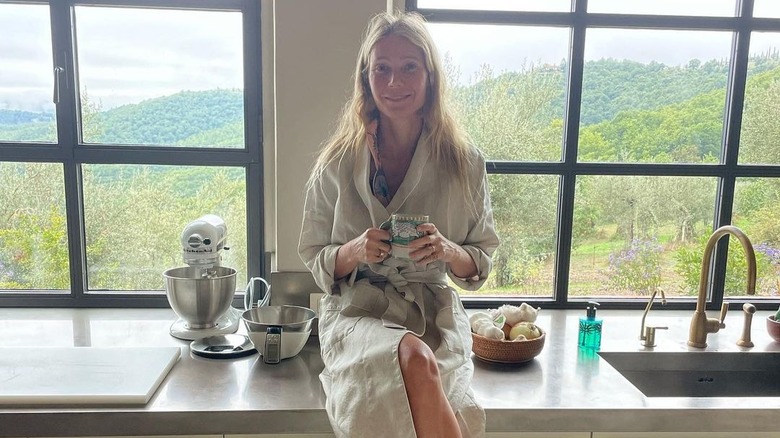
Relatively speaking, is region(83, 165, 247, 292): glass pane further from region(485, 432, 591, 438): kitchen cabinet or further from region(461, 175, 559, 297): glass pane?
region(485, 432, 591, 438): kitchen cabinet

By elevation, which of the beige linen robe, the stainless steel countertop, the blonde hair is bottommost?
the stainless steel countertop

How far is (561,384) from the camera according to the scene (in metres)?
1.37

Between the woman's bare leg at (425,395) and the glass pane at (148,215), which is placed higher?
the glass pane at (148,215)

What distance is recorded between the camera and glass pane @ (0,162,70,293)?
1.90 m

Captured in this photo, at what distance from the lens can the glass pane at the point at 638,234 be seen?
2.03m

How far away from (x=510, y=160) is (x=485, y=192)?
24.0 inches

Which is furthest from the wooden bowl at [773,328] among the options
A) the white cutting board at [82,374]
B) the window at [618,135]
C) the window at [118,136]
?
the white cutting board at [82,374]

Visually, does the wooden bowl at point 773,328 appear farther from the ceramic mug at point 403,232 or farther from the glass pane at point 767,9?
the ceramic mug at point 403,232

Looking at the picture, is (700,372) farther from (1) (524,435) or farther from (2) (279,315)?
(2) (279,315)

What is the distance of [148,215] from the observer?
1.93m

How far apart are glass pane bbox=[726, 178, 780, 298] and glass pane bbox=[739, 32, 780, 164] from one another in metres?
0.11

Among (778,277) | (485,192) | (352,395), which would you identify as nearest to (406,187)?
(485,192)

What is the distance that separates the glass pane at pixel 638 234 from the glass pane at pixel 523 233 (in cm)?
10

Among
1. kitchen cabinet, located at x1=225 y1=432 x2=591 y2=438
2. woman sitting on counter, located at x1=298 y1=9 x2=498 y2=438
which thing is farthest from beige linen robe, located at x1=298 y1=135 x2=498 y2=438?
kitchen cabinet, located at x1=225 y1=432 x2=591 y2=438
